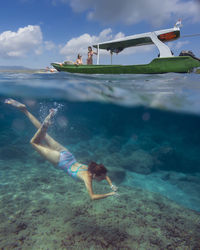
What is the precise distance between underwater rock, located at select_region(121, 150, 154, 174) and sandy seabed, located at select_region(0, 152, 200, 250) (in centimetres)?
436

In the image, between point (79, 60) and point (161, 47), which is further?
point (79, 60)

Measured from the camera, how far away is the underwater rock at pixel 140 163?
13.1 metres

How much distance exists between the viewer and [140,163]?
13273mm

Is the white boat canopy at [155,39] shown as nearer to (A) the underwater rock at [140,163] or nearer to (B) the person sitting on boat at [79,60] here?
(B) the person sitting on boat at [79,60]

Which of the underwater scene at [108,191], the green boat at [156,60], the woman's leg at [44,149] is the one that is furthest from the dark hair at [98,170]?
the green boat at [156,60]

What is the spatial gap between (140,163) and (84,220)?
8.38 meters

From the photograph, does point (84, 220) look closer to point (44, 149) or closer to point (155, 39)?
point (44, 149)

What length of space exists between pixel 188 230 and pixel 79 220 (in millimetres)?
4063

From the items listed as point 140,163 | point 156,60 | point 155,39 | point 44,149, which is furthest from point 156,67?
point 44,149

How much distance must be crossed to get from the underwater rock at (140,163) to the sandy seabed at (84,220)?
4364 millimetres

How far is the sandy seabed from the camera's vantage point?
16.1ft

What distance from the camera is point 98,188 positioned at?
9.03 meters

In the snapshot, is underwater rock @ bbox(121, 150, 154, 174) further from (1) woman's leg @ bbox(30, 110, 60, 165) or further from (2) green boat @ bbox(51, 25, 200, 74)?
(1) woman's leg @ bbox(30, 110, 60, 165)

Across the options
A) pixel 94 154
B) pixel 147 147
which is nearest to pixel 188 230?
pixel 94 154
